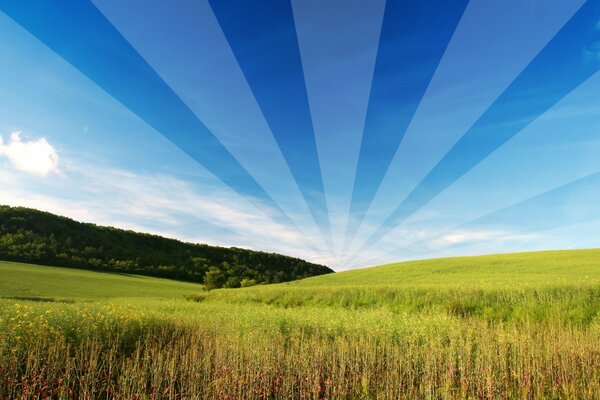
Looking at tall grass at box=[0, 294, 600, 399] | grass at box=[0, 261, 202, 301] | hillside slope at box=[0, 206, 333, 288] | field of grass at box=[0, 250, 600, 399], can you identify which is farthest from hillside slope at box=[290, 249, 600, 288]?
hillside slope at box=[0, 206, 333, 288]

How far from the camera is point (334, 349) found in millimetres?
12273

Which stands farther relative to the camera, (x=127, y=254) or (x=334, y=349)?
(x=127, y=254)

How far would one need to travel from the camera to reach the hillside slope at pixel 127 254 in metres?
71.2

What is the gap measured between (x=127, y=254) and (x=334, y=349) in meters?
85.5

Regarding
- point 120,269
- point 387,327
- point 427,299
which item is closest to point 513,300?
point 427,299

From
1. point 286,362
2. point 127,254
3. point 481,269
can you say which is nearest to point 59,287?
point 286,362

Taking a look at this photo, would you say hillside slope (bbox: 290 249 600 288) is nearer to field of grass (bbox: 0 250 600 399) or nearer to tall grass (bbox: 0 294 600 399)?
field of grass (bbox: 0 250 600 399)

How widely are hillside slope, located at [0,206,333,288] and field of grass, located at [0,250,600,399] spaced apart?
149 feet

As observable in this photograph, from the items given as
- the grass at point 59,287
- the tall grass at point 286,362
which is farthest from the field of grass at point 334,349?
the grass at point 59,287

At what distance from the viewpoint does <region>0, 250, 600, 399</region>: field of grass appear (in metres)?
10.0

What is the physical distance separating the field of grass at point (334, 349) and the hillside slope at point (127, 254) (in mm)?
45522

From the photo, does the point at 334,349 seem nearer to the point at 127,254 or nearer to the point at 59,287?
the point at 59,287

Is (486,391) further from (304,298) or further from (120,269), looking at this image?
(120,269)

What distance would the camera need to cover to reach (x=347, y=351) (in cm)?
1228
